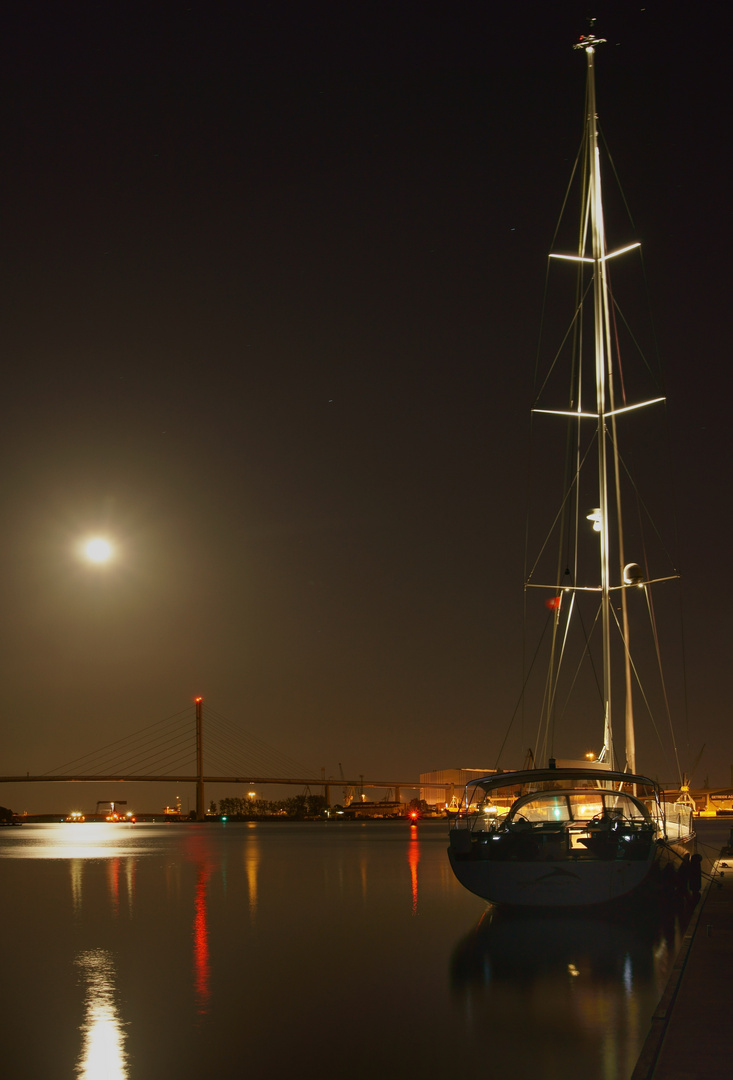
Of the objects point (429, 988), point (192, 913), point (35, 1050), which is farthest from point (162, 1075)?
point (192, 913)

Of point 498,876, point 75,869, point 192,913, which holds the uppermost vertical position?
point 498,876

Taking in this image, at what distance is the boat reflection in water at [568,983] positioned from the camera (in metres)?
10.0

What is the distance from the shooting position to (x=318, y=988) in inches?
558

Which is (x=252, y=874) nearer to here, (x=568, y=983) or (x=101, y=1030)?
(x=568, y=983)

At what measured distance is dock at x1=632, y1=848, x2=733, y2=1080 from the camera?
857cm

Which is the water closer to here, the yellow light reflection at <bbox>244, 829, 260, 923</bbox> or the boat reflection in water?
the boat reflection in water

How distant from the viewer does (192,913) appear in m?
23.7

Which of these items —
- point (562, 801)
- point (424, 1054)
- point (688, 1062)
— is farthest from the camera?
point (562, 801)

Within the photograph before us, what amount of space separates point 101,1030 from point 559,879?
9.04 meters

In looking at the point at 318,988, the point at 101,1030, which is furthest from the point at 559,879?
the point at 101,1030

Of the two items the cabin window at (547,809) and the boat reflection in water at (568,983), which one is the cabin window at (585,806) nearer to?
the cabin window at (547,809)

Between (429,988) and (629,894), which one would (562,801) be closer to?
(629,894)

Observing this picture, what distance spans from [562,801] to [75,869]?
26.1m

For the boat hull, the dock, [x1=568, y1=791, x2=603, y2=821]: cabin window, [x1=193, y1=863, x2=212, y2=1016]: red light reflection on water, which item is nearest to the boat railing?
[x1=568, y1=791, x2=603, y2=821]: cabin window
